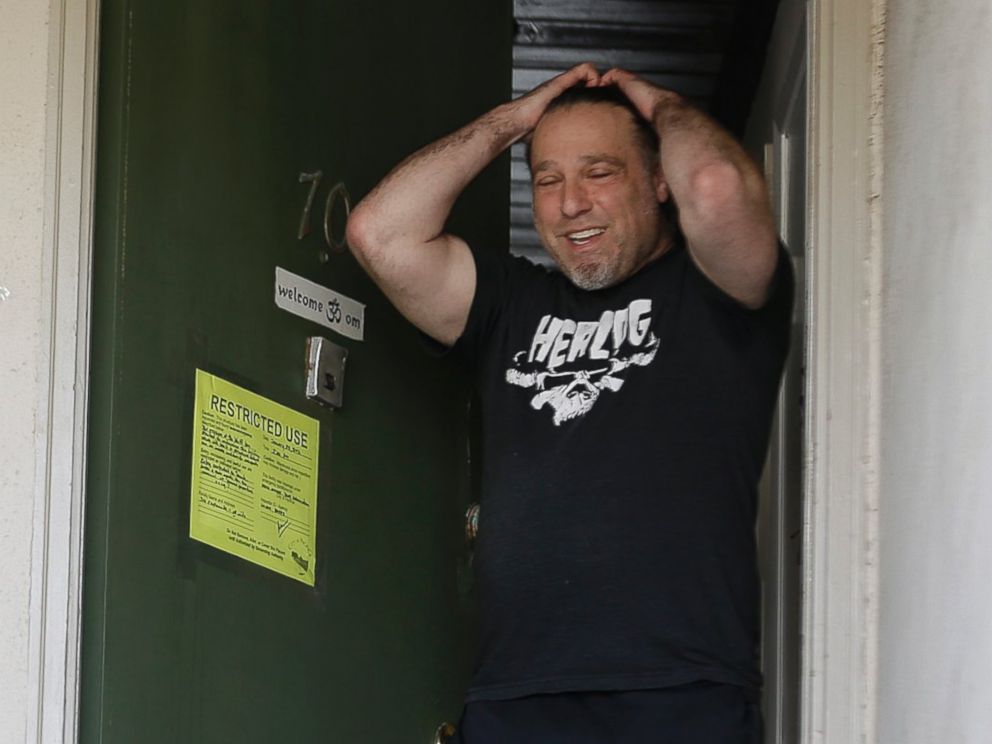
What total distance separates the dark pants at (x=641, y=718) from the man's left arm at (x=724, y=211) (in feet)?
1.88

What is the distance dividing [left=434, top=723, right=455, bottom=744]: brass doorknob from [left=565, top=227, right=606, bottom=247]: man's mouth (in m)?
0.88

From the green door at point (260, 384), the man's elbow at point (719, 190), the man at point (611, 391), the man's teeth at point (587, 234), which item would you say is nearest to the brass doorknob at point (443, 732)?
the green door at point (260, 384)

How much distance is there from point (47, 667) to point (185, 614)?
22 cm

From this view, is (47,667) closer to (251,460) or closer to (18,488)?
(18,488)

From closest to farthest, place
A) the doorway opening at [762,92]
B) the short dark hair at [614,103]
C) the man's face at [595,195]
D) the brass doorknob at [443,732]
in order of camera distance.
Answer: the man's face at [595,195], the short dark hair at [614,103], the brass doorknob at [443,732], the doorway opening at [762,92]

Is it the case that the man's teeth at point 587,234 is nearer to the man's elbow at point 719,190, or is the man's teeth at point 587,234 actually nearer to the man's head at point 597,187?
the man's head at point 597,187

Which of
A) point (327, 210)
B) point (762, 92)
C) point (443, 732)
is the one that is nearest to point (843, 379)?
point (327, 210)

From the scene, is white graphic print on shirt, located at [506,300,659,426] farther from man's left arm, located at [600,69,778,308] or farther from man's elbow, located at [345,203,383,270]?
man's elbow, located at [345,203,383,270]

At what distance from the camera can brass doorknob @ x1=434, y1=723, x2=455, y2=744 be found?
283 cm

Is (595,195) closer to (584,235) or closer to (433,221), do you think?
(584,235)

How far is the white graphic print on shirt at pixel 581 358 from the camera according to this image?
2.43 m

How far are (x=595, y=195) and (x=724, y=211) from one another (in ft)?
0.87

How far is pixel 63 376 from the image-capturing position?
2.16 metres

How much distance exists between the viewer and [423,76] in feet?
9.68
